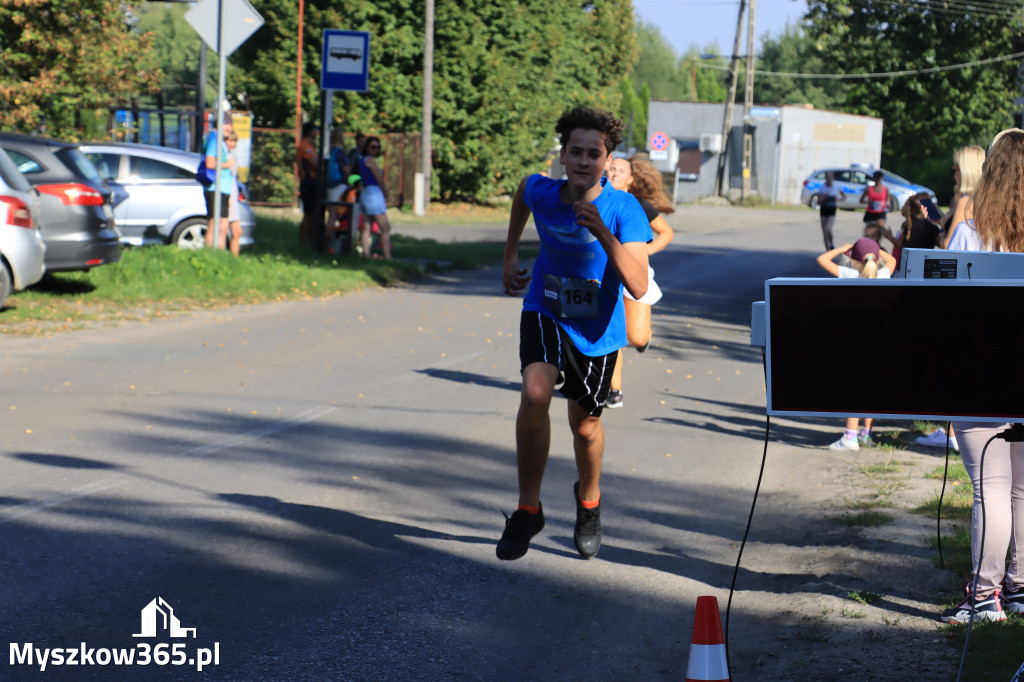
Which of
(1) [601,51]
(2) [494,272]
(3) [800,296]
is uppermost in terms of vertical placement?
(1) [601,51]

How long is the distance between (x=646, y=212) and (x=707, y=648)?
6.26 meters

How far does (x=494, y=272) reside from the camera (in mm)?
20703

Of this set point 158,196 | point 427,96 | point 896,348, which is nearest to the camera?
point 896,348

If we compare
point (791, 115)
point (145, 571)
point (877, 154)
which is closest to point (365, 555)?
point (145, 571)

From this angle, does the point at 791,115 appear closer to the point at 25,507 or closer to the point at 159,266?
the point at 159,266

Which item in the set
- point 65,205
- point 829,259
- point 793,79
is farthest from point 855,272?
point 793,79

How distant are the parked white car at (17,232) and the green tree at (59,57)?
14.6 meters

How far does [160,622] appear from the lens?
179 inches

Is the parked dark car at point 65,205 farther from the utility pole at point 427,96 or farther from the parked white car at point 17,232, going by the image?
the utility pole at point 427,96

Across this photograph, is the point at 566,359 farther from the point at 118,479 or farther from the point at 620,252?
the point at 118,479

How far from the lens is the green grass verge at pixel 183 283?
42.8 ft

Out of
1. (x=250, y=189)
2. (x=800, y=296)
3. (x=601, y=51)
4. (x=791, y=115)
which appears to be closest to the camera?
(x=800, y=296)

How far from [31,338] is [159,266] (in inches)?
158

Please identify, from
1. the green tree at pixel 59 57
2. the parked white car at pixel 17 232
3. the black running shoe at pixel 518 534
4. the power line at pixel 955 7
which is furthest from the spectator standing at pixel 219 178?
the power line at pixel 955 7
